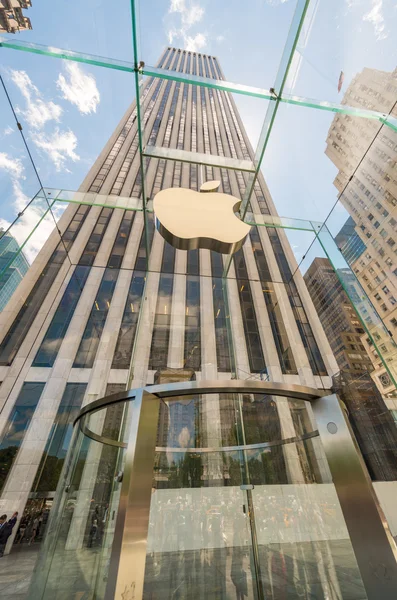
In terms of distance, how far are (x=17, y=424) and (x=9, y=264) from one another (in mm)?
4556

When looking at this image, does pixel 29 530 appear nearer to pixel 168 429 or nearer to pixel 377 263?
pixel 168 429

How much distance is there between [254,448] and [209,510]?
3.55ft

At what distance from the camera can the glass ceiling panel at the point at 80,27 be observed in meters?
3.81

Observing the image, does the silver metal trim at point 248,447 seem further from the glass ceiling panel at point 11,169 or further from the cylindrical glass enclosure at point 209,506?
the glass ceiling panel at point 11,169

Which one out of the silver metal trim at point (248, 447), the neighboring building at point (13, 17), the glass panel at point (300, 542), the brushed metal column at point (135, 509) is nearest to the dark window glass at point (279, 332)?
the silver metal trim at point (248, 447)

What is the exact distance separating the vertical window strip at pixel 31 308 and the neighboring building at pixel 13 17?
460 centimetres

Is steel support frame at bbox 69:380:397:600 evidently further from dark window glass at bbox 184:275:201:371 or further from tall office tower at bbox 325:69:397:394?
dark window glass at bbox 184:275:201:371

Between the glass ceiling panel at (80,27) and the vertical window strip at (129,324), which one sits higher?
the glass ceiling panel at (80,27)

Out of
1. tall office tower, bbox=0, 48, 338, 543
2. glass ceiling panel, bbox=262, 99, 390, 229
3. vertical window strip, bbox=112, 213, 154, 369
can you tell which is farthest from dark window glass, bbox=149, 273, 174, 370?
glass ceiling panel, bbox=262, 99, 390, 229

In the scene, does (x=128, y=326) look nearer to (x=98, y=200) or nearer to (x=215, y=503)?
(x=98, y=200)

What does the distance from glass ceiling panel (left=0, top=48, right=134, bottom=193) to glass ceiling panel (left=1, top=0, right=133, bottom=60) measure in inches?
10.2

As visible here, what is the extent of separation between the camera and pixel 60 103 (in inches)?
188

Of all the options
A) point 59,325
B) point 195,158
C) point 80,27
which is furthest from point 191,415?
point 80,27

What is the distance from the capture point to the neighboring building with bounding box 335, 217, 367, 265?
5.22 m
